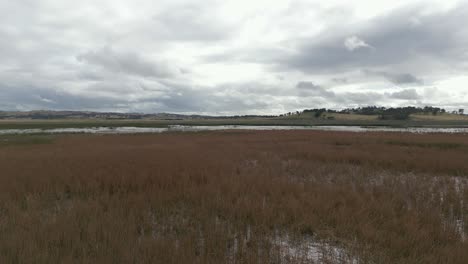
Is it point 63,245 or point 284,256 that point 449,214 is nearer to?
point 284,256

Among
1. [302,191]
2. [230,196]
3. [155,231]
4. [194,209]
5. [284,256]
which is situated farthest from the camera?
[302,191]

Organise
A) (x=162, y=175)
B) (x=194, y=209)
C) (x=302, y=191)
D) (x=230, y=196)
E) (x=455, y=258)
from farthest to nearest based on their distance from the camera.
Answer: (x=162, y=175) → (x=302, y=191) → (x=230, y=196) → (x=194, y=209) → (x=455, y=258)

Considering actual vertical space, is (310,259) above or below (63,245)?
below

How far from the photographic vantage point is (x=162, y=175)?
31.9ft

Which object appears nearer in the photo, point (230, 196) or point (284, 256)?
point (284, 256)

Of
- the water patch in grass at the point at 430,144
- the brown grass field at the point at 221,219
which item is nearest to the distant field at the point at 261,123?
the water patch in grass at the point at 430,144

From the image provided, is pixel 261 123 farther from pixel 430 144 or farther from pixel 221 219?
pixel 221 219

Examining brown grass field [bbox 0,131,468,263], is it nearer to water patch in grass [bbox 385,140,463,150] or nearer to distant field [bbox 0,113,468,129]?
water patch in grass [bbox 385,140,463,150]

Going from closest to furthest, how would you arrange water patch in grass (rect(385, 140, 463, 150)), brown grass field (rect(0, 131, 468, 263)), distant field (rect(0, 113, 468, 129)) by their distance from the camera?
brown grass field (rect(0, 131, 468, 263)), water patch in grass (rect(385, 140, 463, 150)), distant field (rect(0, 113, 468, 129))

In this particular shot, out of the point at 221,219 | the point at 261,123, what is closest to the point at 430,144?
the point at 221,219

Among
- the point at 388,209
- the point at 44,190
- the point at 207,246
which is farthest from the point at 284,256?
the point at 44,190

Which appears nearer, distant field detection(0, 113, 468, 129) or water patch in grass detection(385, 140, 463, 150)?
water patch in grass detection(385, 140, 463, 150)

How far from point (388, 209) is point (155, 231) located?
5.73 metres

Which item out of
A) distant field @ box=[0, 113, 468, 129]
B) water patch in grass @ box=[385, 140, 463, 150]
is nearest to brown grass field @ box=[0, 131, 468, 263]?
water patch in grass @ box=[385, 140, 463, 150]
